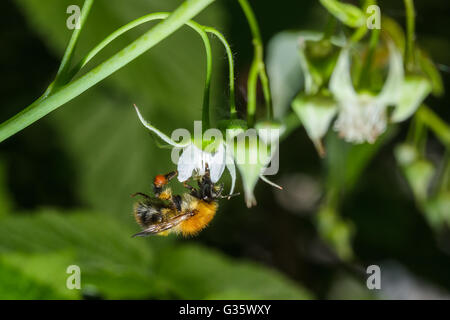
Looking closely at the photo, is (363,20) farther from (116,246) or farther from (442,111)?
(442,111)

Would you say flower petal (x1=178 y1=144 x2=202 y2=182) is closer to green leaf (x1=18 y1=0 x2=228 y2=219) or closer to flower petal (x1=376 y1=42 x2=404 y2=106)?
flower petal (x1=376 y1=42 x2=404 y2=106)

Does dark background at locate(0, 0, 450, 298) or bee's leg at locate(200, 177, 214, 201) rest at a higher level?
dark background at locate(0, 0, 450, 298)

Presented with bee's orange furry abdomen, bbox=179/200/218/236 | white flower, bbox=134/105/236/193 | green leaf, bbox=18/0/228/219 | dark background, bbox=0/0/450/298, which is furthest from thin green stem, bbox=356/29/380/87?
dark background, bbox=0/0/450/298

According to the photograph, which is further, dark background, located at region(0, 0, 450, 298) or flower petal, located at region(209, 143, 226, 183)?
dark background, located at region(0, 0, 450, 298)

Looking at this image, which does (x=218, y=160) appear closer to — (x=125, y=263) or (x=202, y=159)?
(x=202, y=159)

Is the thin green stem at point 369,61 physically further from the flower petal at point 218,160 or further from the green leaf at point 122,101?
the green leaf at point 122,101
